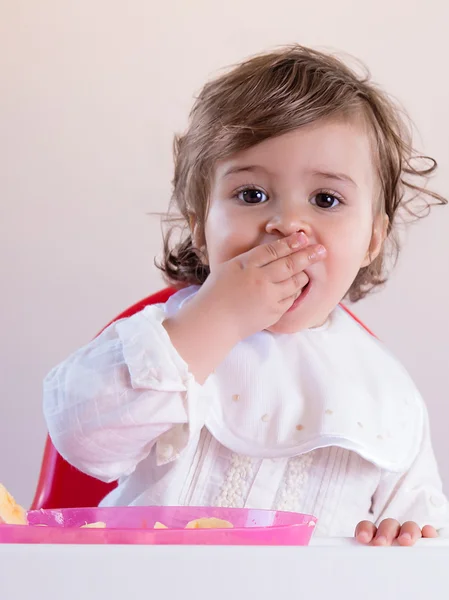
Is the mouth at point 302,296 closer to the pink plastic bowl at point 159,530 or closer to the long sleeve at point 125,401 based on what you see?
the long sleeve at point 125,401

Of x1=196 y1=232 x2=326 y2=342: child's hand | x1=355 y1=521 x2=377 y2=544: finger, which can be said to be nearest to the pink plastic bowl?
x1=355 y1=521 x2=377 y2=544: finger

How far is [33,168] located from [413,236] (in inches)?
32.7

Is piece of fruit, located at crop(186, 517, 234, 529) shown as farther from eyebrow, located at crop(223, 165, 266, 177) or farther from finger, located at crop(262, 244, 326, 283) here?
eyebrow, located at crop(223, 165, 266, 177)

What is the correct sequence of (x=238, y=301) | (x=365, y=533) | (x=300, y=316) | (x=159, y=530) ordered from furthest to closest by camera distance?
(x=300, y=316) → (x=238, y=301) → (x=365, y=533) → (x=159, y=530)

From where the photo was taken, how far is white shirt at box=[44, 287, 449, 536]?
774mm

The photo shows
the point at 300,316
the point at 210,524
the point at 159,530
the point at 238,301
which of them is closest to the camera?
the point at 159,530

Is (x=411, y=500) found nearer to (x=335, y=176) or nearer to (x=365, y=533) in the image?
(x=365, y=533)

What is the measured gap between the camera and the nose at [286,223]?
2.74 ft

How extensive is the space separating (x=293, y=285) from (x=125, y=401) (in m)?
0.22

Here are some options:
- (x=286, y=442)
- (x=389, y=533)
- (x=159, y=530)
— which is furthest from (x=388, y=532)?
(x=159, y=530)

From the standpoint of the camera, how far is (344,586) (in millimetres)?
332

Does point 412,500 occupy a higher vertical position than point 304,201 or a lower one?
lower

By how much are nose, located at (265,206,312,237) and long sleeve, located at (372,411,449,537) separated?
0.98 feet

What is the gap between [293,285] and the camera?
843 millimetres
